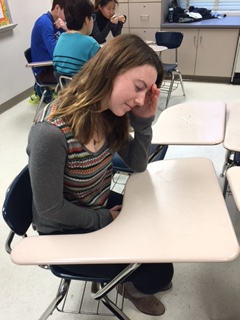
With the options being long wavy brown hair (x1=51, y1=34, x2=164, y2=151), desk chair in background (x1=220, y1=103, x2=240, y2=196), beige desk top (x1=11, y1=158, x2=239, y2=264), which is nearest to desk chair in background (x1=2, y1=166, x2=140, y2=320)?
beige desk top (x1=11, y1=158, x2=239, y2=264)

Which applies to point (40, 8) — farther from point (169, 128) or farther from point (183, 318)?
point (183, 318)

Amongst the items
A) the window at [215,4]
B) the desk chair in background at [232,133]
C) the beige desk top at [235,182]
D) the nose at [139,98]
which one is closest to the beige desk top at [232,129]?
the desk chair in background at [232,133]

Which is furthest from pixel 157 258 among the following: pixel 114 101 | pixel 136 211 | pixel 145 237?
pixel 114 101

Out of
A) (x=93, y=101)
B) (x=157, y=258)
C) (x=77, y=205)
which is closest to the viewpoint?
(x=157, y=258)

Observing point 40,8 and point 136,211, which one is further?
point 40,8

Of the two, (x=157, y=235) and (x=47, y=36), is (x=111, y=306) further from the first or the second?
(x=47, y=36)

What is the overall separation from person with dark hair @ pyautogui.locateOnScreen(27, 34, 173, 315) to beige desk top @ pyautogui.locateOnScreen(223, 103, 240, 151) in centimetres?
44

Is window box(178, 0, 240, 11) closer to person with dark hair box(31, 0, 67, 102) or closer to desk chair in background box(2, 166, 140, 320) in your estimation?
person with dark hair box(31, 0, 67, 102)

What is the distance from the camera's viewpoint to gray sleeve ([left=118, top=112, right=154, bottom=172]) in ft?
3.40

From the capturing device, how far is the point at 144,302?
1.24 m

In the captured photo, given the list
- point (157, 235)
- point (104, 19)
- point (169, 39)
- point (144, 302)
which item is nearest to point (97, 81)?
point (157, 235)

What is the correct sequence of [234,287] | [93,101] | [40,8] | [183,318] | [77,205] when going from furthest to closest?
[40,8], [234,287], [183,318], [77,205], [93,101]

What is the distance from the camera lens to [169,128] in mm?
1424

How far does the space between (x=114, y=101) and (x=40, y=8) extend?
3.98m
